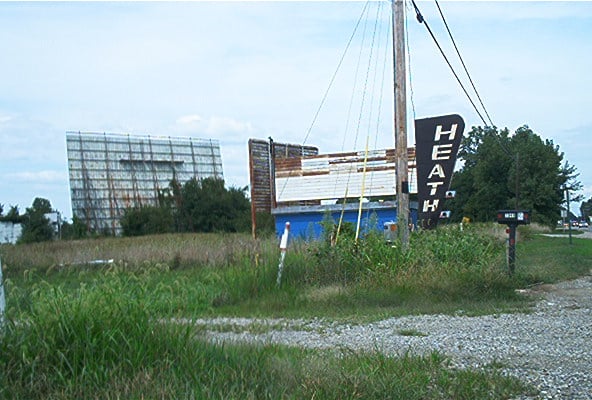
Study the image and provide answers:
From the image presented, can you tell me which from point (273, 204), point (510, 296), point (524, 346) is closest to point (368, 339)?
point (524, 346)

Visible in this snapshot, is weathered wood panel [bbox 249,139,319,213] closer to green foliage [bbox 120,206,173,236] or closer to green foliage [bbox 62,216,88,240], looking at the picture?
green foliage [bbox 120,206,173,236]

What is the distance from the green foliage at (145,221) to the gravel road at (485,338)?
37.1 meters

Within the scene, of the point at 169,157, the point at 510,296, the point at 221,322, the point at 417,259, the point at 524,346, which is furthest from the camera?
the point at 169,157

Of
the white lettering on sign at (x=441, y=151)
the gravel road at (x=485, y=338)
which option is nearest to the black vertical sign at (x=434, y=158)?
the white lettering on sign at (x=441, y=151)

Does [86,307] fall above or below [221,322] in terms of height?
above

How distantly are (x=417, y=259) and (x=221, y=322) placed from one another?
15.6ft

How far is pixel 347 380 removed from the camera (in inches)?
247

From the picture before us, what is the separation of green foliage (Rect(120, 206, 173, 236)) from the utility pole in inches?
1272

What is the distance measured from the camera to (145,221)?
1898 inches

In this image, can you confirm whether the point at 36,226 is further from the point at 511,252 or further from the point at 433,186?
the point at 511,252

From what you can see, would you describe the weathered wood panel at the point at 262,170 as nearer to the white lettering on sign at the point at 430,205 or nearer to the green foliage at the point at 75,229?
the white lettering on sign at the point at 430,205

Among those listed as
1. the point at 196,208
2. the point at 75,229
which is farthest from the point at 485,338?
the point at 196,208

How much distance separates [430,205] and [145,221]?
3010 centimetres

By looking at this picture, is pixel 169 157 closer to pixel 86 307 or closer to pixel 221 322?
pixel 221 322
